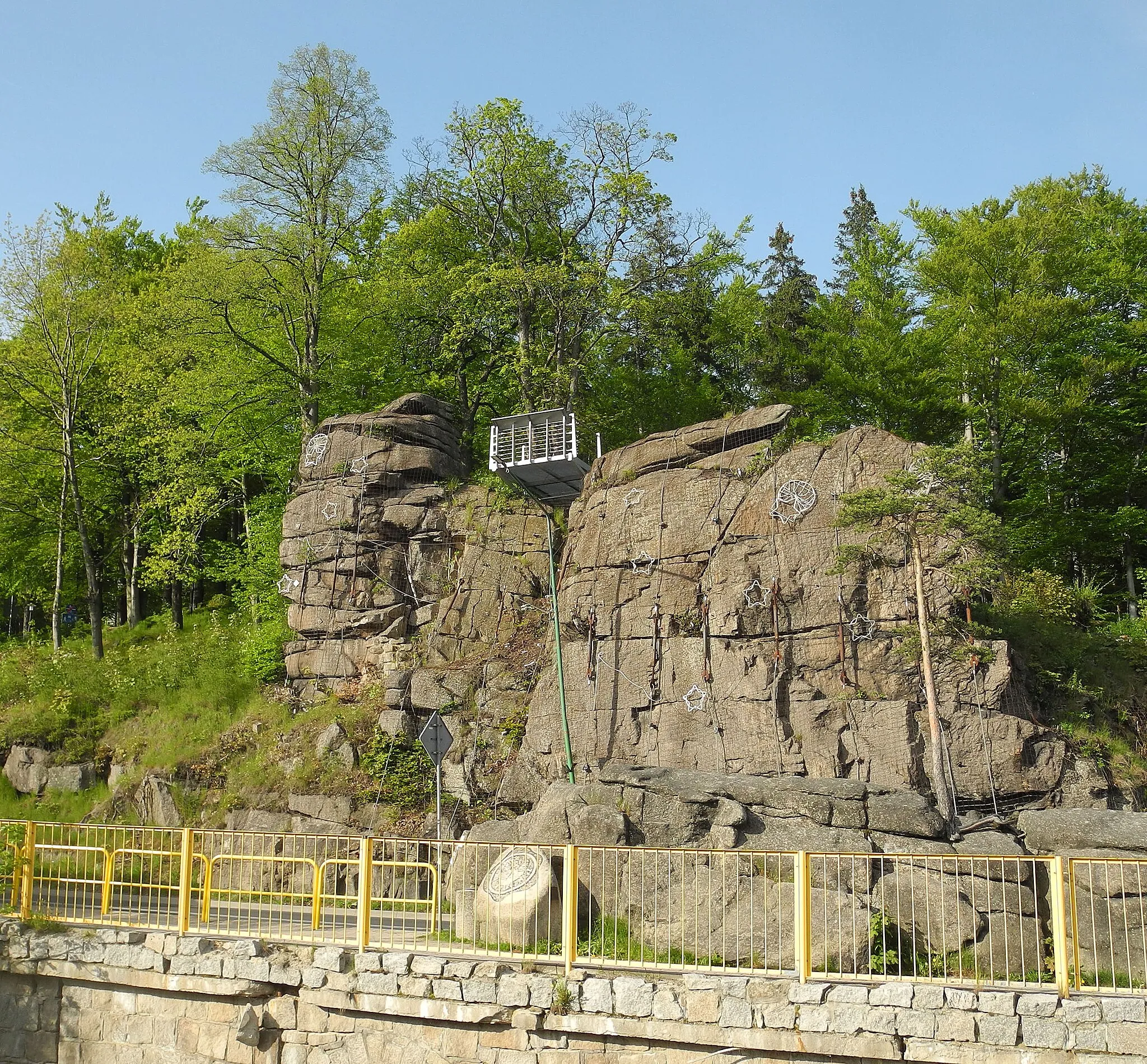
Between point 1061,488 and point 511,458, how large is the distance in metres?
14.8

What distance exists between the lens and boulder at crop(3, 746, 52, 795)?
2317cm

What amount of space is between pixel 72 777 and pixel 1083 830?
20403 millimetres

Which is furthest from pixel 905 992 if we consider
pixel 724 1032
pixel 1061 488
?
pixel 1061 488

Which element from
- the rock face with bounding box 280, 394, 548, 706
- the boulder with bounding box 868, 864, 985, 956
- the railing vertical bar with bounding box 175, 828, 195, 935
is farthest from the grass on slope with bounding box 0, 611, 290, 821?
the boulder with bounding box 868, 864, 985, 956

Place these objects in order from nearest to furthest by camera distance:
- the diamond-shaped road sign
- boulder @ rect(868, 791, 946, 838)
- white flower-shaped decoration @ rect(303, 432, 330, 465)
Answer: boulder @ rect(868, 791, 946, 838) < the diamond-shaped road sign < white flower-shaped decoration @ rect(303, 432, 330, 465)

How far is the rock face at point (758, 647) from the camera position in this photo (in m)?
16.1

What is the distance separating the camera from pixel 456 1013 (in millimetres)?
9977

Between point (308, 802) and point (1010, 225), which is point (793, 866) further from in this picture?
point (1010, 225)

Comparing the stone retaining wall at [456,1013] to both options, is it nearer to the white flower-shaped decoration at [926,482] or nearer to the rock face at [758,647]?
the rock face at [758,647]

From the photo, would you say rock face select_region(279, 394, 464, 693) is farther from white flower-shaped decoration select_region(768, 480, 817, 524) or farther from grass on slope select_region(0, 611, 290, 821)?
white flower-shaped decoration select_region(768, 480, 817, 524)

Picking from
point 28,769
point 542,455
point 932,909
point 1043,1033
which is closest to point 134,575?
point 28,769

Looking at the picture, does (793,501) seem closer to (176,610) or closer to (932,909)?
(932,909)

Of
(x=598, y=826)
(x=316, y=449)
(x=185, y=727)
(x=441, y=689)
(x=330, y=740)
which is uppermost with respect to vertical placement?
(x=316, y=449)

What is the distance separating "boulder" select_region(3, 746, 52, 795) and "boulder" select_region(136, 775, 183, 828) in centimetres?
268
